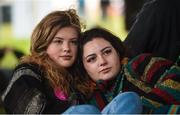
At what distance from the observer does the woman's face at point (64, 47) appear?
10.4ft

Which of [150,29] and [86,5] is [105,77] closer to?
[150,29]

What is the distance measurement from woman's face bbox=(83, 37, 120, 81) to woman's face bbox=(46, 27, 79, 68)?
0.08 metres

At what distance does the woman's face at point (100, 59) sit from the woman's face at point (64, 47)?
0.26 ft

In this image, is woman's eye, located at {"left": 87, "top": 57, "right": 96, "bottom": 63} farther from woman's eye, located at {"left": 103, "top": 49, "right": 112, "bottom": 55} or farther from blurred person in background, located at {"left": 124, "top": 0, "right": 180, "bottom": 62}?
blurred person in background, located at {"left": 124, "top": 0, "right": 180, "bottom": 62}

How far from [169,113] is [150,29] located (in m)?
0.92

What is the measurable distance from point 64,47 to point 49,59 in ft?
0.41

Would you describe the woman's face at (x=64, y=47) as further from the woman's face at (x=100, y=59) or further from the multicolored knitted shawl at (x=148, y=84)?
the multicolored knitted shawl at (x=148, y=84)

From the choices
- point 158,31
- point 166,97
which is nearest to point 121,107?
point 166,97

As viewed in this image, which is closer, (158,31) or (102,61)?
(102,61)

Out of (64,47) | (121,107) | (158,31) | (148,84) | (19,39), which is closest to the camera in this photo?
(121,107)

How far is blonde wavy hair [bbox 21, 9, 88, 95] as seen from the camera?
10.3 feet

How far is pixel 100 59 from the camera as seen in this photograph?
123 inches

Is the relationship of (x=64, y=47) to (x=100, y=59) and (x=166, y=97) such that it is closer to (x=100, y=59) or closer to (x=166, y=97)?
(x=100, y=59)

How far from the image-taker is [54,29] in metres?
3.18
